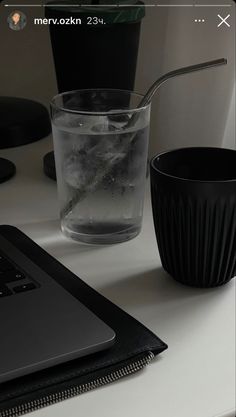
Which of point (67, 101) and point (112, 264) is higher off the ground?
point (67, 101)

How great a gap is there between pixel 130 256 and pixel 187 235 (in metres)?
0.10

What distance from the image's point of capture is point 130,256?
62 cm

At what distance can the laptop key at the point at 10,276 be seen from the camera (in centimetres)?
54

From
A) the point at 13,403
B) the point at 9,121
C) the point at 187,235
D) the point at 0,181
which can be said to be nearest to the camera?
the point at 13,403

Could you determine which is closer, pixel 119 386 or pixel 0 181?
pixel 119 386

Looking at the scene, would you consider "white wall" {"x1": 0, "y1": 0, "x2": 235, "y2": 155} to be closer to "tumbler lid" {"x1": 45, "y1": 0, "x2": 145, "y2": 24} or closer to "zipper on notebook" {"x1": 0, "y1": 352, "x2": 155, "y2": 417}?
"tumbler lid" {"x1": 45, "y1": 0, "x2": 145, "y2": 24}

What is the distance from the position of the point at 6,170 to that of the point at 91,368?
42cm

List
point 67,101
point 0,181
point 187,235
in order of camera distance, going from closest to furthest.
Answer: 1. point 187,235
2. point 67,101
3. point 0,181

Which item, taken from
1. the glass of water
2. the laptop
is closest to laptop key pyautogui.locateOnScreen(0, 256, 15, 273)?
the laptop

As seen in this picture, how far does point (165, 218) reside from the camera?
554mm

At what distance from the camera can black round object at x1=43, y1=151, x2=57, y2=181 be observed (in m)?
0.80

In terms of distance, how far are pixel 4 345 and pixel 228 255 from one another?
210 mm

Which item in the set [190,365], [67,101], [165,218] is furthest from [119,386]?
[67,101]

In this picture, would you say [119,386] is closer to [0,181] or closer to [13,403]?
[13,403]
